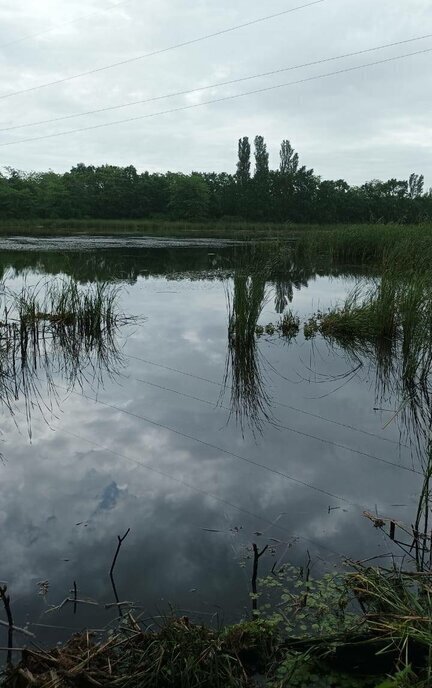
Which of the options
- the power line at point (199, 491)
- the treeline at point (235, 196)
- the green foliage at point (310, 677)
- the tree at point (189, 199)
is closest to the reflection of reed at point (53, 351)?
the power line at point (199, 491)

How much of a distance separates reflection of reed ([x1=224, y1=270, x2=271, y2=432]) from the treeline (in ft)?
149

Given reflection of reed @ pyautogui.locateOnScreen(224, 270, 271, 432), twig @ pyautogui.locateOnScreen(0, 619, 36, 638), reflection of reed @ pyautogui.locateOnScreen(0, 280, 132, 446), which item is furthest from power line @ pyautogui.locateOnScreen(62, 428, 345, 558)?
twig @ pyautogui.locateOnScreen(0, 619, 36, 638)

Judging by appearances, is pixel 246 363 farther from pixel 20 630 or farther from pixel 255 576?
pixel 20 630

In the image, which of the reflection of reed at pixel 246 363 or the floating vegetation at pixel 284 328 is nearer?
the reflection of reed at pixel 246 363

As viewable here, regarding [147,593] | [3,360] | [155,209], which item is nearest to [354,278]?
[3,360]

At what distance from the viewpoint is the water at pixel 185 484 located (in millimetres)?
2307

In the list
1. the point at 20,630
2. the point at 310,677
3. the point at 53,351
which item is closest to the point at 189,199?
the point at 53,351

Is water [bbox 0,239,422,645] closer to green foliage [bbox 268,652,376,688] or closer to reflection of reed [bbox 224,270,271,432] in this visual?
reflection of reed [bbox 224,270,271,432]

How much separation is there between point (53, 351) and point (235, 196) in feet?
170

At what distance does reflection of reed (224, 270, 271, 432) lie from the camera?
4.52 m

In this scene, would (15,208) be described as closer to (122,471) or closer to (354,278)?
(354,278)

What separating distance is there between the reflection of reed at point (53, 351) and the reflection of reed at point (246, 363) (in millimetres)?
1295

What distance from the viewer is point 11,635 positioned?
1.96 meters

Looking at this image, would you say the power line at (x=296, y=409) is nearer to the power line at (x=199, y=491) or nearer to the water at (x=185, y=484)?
the water at (x=185, y=484)
